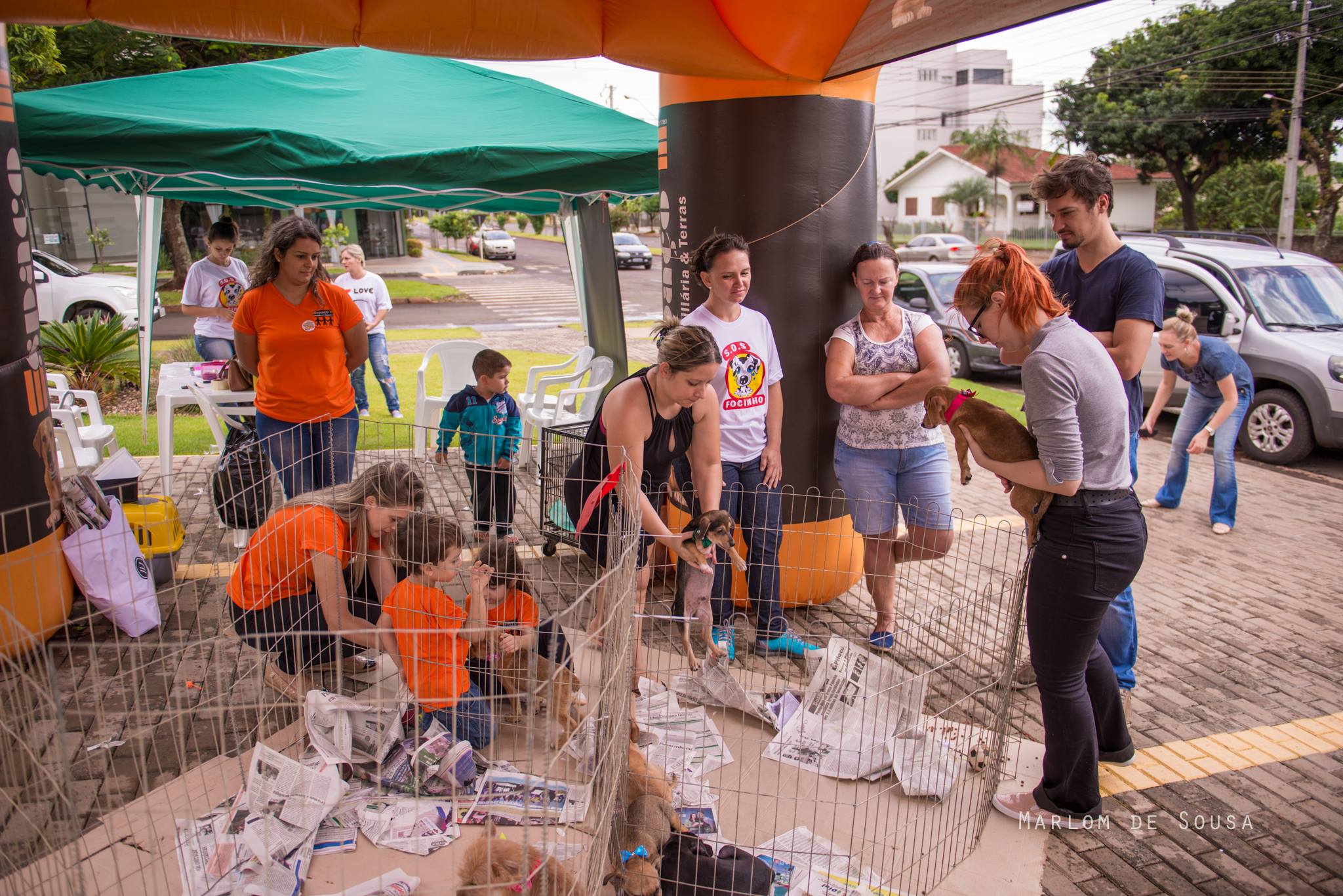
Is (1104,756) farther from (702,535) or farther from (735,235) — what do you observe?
(735,235)

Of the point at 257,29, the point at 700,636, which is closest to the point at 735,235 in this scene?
the point at 700,636

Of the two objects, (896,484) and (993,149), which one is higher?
(993,149)

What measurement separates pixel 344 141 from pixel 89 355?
638 centimetres

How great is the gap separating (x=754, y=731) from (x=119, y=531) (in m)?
3.11

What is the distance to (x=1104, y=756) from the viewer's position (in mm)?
3266

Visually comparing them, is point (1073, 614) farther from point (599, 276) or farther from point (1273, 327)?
point (1273, 327)

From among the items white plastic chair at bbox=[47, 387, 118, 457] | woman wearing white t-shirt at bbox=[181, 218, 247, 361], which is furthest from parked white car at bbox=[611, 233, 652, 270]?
white plastic chair at bbox=[47, 387, 118, 457]

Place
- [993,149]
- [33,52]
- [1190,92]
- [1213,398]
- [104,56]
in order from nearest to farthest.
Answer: [1213,398]
[33,52]
[104,56]
[1190,92]
[993,149]

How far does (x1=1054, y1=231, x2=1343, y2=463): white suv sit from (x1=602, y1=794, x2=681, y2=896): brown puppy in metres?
7.26

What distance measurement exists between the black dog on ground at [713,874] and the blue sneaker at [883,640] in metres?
1.53

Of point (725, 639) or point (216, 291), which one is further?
point (216, 291)

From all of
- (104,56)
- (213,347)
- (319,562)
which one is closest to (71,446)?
(213,347)

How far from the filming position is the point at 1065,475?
2.55 m

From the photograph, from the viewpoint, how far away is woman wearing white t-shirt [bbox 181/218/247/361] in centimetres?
631
